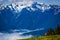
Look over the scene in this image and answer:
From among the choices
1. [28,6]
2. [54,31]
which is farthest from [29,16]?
[54,31]

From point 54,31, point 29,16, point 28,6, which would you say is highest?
point 28,6

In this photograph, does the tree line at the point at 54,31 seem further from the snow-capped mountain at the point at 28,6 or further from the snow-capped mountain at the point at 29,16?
the snow-capped mountain at the point at 28,6

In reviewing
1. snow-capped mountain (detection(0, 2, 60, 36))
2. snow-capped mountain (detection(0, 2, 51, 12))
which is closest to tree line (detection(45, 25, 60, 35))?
snow-capped mountain (detection(0, 2, 60, 36))

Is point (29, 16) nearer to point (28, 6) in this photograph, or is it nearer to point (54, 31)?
point (28, 6)

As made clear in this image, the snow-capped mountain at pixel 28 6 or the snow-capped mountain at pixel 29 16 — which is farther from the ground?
the snow-capped mountain at pixel 28 6

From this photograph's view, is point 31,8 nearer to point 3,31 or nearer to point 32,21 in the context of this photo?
point 32,21

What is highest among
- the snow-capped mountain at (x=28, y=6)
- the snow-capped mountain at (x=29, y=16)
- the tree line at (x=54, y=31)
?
the snow-capped mountain at (x=28, y=6)

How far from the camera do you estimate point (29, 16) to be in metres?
1.75

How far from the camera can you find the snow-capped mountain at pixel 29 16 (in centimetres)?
173

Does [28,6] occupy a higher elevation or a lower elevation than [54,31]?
higher

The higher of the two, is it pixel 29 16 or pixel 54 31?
pixel 29 16

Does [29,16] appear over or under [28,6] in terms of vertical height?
under

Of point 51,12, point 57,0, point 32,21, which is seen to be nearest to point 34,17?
point 32,21

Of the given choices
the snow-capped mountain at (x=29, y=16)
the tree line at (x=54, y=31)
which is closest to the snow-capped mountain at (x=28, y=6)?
the snow-capped mountain at (x=29, y=16)
